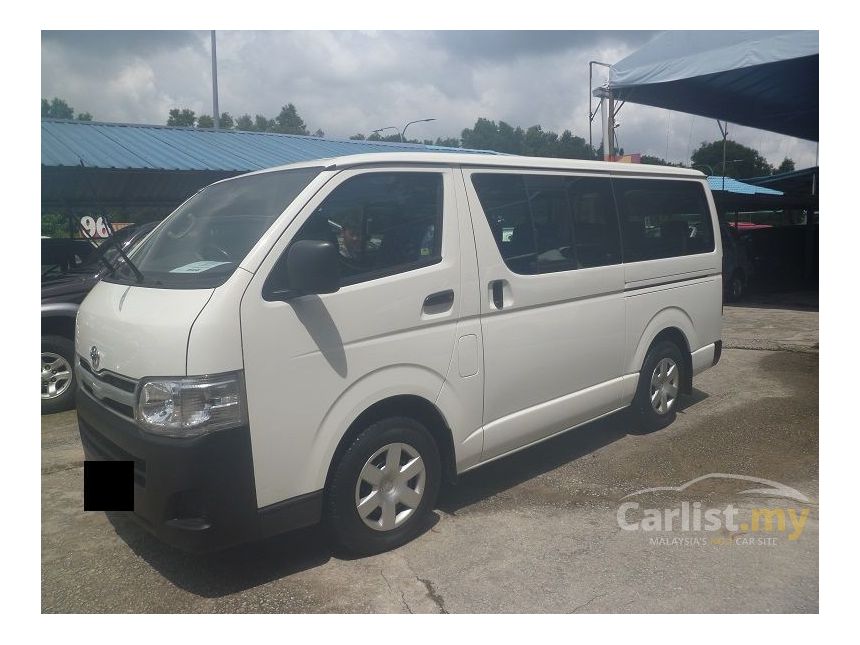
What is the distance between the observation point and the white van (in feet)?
9.65

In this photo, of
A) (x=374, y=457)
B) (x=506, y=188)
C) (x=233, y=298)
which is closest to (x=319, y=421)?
(x=374, y=457)

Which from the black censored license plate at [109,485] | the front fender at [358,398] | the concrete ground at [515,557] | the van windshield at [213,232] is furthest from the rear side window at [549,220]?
the black censored license plate at [109,485]

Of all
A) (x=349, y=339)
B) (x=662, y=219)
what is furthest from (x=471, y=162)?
(x=662, y=219)

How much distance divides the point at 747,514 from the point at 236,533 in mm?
2944

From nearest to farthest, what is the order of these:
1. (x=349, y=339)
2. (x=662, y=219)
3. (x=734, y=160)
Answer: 1. (x=349, y=339)
2. (x=662, y=219)
3. (x=734, y=160)

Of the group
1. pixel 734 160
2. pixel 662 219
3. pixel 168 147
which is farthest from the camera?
pixel 734 160

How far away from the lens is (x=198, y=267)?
10.9ft

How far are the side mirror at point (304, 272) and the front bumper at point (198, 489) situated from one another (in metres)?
0.64

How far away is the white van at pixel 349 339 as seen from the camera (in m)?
2.94

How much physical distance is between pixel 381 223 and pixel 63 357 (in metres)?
4.29

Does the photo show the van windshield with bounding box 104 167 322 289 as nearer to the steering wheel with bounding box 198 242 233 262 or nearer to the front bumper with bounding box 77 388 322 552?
the steering wheel with bounding box 198 242 233 262

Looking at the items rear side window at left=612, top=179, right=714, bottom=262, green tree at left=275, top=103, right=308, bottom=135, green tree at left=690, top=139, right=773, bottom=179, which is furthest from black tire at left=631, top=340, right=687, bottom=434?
green tree at left=690, top=139, right=773, bottom=179

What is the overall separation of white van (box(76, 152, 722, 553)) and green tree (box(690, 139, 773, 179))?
955 inches

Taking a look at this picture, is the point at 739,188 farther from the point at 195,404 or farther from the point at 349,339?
the point at 195,404
